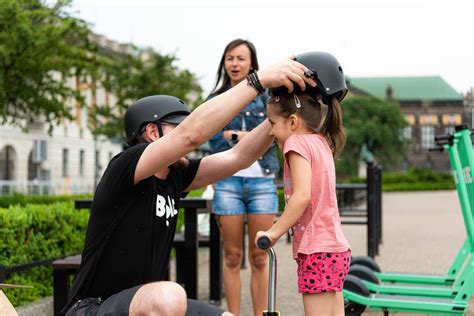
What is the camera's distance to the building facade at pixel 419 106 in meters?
129

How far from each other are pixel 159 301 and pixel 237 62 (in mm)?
2562

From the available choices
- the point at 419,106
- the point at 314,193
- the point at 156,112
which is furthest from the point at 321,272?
the point at 419,106

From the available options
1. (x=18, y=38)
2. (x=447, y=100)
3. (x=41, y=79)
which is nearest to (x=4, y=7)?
(x=18, y=38)

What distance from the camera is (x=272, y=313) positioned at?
2.70 meters

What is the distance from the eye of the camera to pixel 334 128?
3361mm

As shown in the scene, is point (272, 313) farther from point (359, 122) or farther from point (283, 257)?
point (359, 122)

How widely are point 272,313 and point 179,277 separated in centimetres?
346

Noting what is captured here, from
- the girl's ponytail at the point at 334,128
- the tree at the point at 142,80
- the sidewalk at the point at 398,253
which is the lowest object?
the sidewalk at the point at 398,253

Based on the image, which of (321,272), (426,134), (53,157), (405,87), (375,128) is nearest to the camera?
(321,272)

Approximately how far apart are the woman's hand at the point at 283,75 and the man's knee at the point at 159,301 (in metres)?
0.85

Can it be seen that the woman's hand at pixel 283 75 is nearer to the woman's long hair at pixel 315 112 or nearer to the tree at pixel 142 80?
the woman's long hair at pixel 315 112

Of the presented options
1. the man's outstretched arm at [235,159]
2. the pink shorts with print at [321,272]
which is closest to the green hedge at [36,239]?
the man's outstretched arm at [235,159]

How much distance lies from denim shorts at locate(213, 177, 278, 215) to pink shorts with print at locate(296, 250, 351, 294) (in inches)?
68.6

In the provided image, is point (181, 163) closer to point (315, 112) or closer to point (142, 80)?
point (315, 112)
